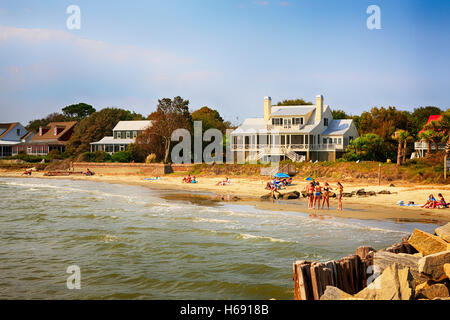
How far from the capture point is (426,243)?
34.0ft

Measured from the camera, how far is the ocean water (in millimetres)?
11211

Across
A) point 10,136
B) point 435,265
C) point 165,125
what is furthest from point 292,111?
point 10,136

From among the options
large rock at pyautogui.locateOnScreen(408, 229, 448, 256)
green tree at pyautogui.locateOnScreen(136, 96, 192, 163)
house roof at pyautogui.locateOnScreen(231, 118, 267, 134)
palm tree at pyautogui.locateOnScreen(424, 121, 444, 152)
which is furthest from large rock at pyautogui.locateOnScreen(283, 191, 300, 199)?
green tree at pyautogui.locateOnScreen(136, 96, 192, 163)

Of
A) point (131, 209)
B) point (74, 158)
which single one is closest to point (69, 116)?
point (74, 158)

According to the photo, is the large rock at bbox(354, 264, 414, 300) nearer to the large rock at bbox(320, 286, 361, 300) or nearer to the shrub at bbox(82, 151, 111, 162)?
the large rock at bbox(320, 286, 361, 300)

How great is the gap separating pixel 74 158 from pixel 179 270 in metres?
54.8

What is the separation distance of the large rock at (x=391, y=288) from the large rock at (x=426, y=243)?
11.9 feet

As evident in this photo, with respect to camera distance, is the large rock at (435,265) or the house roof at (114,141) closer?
the large rock at (435,265)

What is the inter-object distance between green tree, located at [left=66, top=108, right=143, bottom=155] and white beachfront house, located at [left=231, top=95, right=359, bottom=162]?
2864 centimetres

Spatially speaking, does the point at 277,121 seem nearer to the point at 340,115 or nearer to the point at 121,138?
the point at 340,115

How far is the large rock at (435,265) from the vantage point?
8312 mm

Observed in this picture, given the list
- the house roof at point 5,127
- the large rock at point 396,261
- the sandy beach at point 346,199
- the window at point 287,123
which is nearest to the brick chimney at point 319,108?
the window at point 287,123

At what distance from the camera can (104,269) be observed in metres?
13.0

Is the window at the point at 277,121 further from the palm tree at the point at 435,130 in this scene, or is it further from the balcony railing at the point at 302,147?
the palm tree at the point at 435,130
